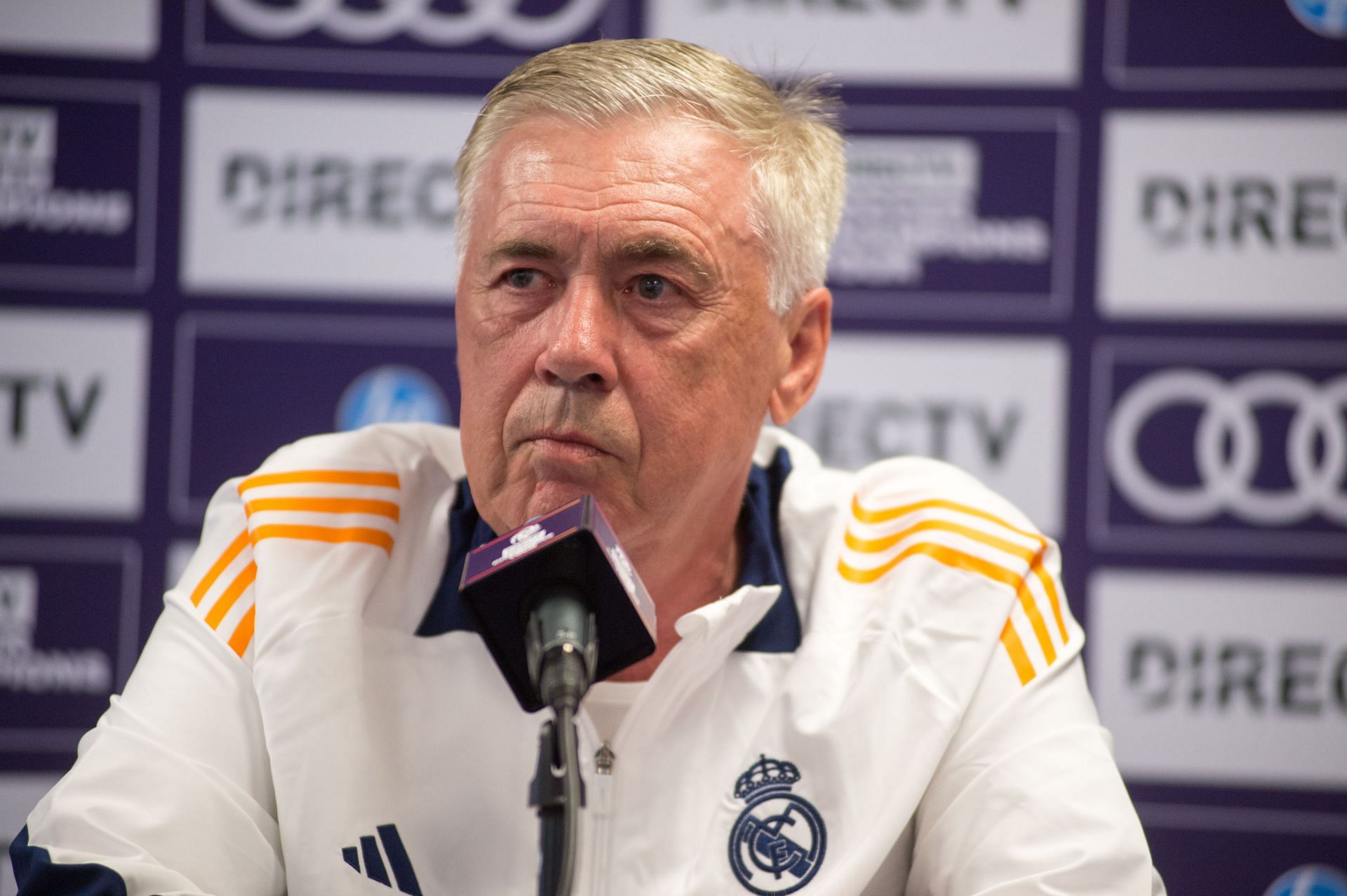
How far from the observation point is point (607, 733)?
1.47 metres

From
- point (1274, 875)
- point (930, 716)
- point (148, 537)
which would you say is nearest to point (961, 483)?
point (930, 716)

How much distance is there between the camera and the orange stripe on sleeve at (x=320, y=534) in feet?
4.71

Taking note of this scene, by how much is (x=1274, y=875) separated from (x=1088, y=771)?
147 centimetres

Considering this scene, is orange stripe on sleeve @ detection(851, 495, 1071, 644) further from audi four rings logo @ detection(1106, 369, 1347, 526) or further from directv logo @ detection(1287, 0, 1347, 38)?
directv logo @ detection(1287, 0, 1347, 38)

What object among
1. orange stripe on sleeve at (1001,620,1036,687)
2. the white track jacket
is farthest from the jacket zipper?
orange stripe on sleeve at (1001,620,1036,687)

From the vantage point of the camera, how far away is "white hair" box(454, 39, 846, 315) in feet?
4.81

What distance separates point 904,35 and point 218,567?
1814 mm

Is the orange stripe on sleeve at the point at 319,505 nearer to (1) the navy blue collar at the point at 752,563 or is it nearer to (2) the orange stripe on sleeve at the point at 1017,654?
(1) the navy blue collar at the point at 752,563

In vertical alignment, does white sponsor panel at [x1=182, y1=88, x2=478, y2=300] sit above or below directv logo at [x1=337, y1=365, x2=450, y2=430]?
above

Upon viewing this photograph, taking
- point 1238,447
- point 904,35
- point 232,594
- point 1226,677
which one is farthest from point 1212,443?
point 232,594

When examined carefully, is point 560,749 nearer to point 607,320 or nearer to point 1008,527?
point 607,320

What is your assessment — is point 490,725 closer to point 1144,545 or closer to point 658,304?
point 658,304

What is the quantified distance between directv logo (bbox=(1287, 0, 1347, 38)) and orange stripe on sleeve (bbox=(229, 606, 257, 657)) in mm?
2370

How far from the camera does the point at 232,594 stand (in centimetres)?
144
